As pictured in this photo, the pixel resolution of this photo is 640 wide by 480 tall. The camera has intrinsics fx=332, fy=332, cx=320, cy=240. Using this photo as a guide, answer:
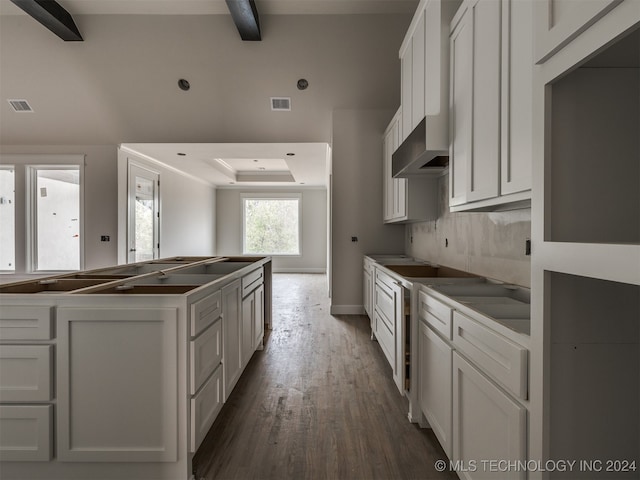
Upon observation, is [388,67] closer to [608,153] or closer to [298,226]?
[608,153]

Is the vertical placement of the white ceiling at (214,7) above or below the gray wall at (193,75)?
above

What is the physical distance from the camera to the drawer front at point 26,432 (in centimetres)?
153

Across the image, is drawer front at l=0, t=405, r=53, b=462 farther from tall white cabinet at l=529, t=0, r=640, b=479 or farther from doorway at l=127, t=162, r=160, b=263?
doorway at l=127, t=162, r=160, b=263

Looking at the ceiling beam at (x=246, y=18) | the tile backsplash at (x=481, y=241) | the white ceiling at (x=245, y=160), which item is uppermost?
the ceiling beam at (x=246, y=18)

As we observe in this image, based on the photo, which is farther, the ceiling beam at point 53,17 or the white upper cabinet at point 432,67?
the ceiling beam at point 53,17

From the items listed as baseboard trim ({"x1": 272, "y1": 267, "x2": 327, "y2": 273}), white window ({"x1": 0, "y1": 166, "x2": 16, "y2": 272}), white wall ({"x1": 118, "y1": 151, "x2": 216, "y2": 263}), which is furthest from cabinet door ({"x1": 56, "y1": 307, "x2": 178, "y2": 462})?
baseboard trim ({"x1": 272, "y1": 267, "x2": 327, "y2": 273})

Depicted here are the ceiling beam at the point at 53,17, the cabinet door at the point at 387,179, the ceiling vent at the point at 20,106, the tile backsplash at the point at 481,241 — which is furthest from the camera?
the ceiling vent at the point at 20,106

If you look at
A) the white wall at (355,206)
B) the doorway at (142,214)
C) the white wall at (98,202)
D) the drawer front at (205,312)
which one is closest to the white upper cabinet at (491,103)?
the drawer front at (205,312)

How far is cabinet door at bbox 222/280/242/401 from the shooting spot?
216 centimetres

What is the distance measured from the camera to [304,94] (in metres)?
4.45

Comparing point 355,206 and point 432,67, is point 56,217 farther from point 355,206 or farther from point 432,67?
point 432,67

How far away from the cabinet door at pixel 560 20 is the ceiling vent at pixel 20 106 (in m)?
6.24

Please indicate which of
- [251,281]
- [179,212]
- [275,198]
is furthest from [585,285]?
[275,198]

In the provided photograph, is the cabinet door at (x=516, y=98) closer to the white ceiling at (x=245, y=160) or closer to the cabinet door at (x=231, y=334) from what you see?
the cabinet door at (x=231, y=334)
